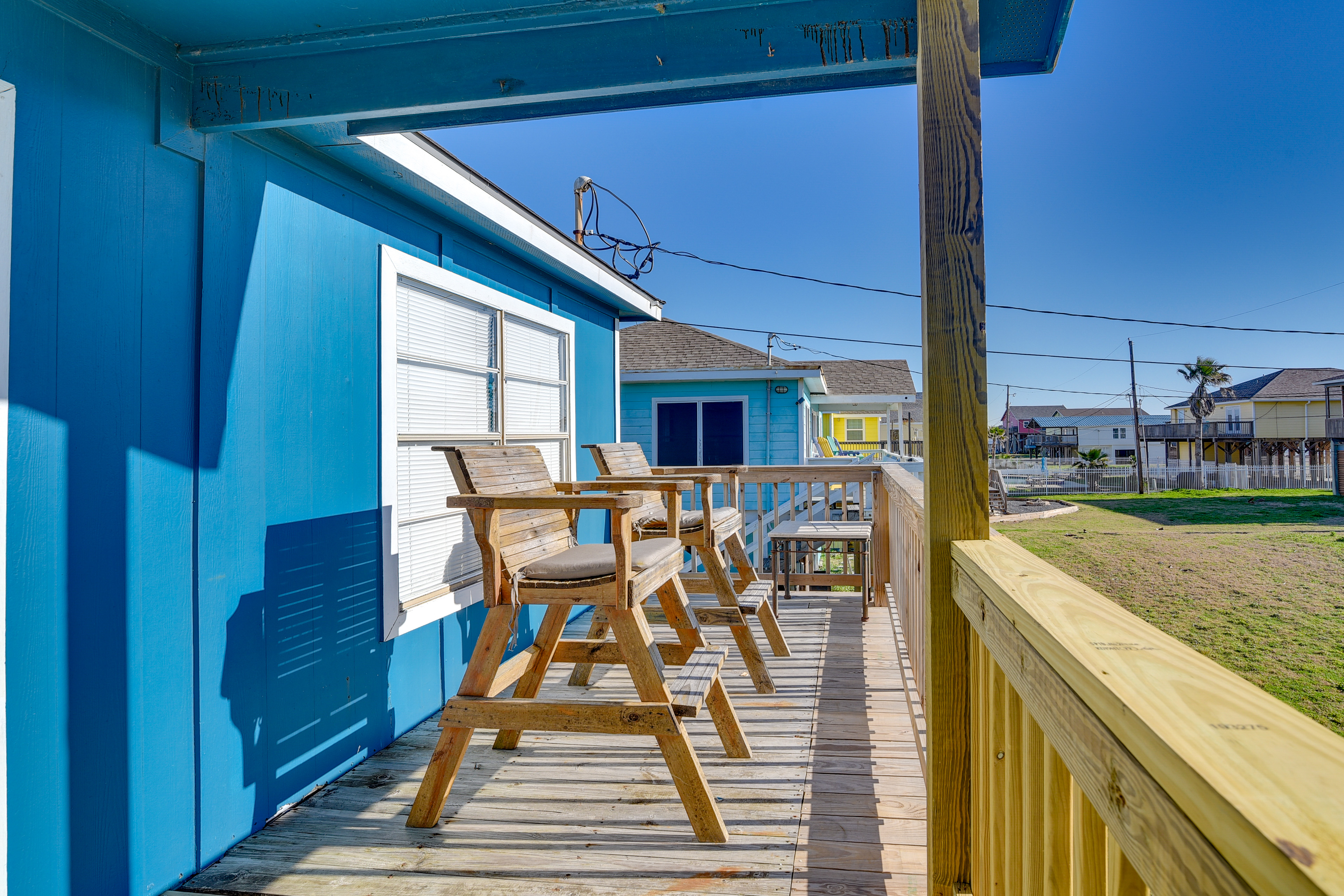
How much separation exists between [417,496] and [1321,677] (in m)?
6.84

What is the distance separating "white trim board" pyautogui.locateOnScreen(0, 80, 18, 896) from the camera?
156cm

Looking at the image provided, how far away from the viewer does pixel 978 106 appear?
4.46 feet

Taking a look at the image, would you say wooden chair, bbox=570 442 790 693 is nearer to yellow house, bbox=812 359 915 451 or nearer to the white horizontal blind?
the white horizontal blind

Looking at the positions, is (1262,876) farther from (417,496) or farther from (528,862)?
(417,496)

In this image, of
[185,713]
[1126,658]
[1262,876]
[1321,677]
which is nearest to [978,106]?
[1126,658]

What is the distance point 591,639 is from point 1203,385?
4924 centimetres

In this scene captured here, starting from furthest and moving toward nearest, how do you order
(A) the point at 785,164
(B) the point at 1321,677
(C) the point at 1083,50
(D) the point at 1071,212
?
1. (D) the point at 1071,212
2. (A) the point at 785,164
3. (C) the point at 1083,50
4. (B) the point at 1321,677

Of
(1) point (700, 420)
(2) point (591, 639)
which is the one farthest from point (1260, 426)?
(2) point (591, 639)

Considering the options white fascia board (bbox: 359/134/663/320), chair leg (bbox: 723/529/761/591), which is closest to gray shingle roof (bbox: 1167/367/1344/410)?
chair leg (bbox: 723/529/761/591)

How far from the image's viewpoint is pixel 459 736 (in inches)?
90.6

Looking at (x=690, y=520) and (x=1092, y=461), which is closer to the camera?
(x=690, y=520)

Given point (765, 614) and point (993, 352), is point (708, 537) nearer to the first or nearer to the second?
point (765, 614)

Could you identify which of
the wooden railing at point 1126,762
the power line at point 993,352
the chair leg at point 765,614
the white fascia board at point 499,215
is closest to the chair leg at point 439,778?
the wooden railing at point 1126,762

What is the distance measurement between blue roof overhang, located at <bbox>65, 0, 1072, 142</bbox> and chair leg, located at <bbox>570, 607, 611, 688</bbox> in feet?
7.25
